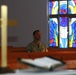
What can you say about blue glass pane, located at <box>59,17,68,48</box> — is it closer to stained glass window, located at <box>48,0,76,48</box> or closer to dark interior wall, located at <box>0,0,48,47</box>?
stained glass window, located at <box>48,0,76,48</box>

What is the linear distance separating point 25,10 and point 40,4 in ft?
2.06

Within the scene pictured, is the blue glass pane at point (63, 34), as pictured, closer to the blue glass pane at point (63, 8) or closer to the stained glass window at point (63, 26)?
the stained glass window at point (63, 26)

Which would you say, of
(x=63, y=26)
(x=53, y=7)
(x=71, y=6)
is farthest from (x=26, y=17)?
(x=71, y=6)

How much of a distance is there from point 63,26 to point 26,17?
152cm

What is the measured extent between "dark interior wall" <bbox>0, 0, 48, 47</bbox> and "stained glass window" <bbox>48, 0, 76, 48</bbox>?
46 centimetres

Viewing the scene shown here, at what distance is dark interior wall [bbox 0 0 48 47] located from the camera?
32.1 ft

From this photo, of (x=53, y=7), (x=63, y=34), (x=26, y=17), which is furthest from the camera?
(x=53, y=7)

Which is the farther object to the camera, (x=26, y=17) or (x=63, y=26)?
(x=63, y=26)

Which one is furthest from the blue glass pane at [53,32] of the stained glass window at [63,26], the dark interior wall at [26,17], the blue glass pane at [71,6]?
the blue glass pane at [71,6]

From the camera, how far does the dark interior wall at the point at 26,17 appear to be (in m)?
9.78

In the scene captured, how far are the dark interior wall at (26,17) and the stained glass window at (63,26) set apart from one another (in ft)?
1.52

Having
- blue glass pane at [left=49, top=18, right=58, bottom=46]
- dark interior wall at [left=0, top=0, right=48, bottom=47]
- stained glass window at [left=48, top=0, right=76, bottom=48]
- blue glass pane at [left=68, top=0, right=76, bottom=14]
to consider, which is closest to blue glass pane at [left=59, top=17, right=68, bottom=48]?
stained glass window at [left=48, top=0, right=76, bottom=48]

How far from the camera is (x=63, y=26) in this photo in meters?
10.1

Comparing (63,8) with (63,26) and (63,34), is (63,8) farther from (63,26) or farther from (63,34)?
(63,34)
